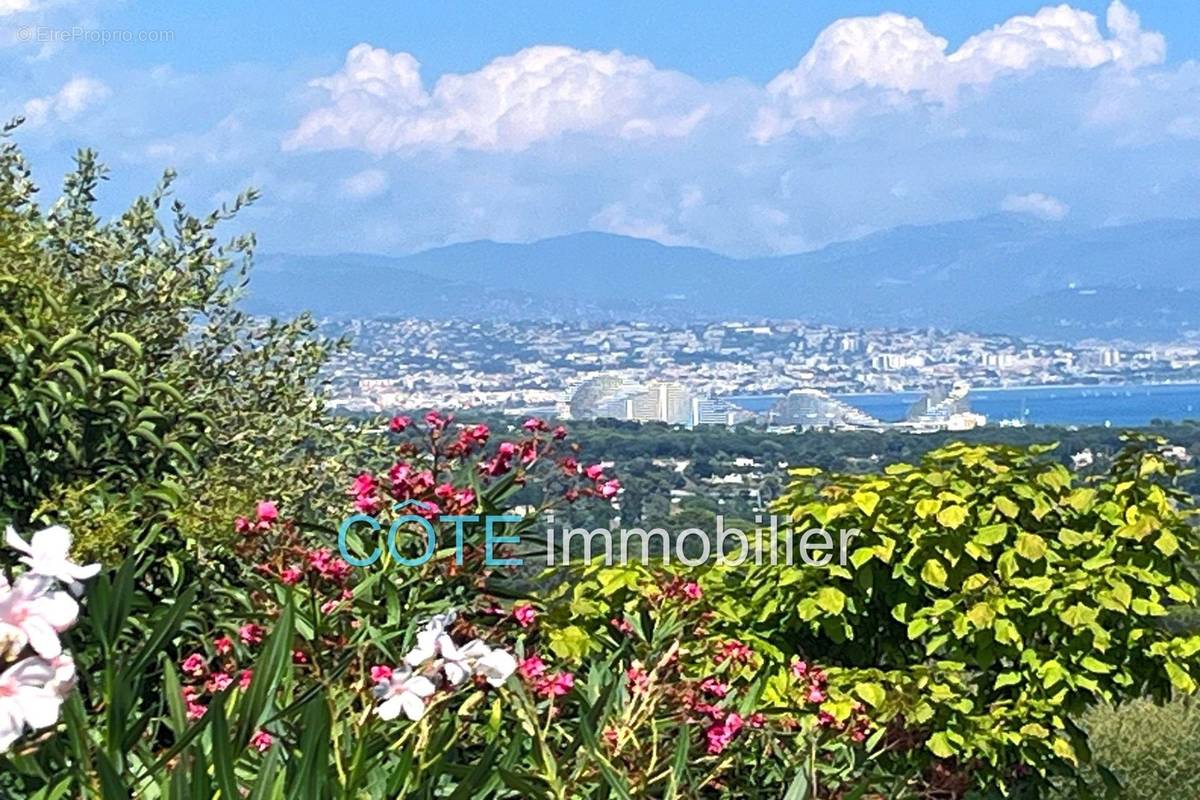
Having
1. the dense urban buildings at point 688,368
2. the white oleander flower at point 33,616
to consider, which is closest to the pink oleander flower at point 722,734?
the dense urban buildings at point 688,368

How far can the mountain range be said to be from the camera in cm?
9719

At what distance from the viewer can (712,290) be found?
587ft

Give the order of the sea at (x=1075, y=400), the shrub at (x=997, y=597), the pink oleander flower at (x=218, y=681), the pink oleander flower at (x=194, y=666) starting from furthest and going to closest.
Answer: the sea at (x=1075, y=400), the shrub at (x=997, y=597), the pink oleander flower at (x=194, y=666), the pink oleander flower at (x=218, y=681)

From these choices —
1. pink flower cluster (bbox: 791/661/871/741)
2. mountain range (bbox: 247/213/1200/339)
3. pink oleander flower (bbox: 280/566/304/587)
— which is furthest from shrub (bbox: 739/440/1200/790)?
mountain range (bbox: 247/213/1200/339)

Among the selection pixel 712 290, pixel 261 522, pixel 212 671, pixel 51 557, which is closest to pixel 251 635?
pixel 212 671

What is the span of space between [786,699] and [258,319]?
397 centimetres

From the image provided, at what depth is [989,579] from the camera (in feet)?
13.9

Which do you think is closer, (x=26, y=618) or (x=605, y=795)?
(x=26, y=618)

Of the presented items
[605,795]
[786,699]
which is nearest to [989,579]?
[786,699]

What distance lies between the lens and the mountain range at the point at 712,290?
319 feet

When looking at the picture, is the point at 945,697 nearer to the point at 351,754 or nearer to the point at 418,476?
the point at 418,476

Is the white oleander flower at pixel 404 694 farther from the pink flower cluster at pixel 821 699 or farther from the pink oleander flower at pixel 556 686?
the pink flower cluster at pixel 821 699

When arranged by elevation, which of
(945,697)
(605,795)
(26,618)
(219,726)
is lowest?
(945,697)

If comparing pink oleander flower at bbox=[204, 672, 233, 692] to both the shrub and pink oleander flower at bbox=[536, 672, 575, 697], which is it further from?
the shrub
